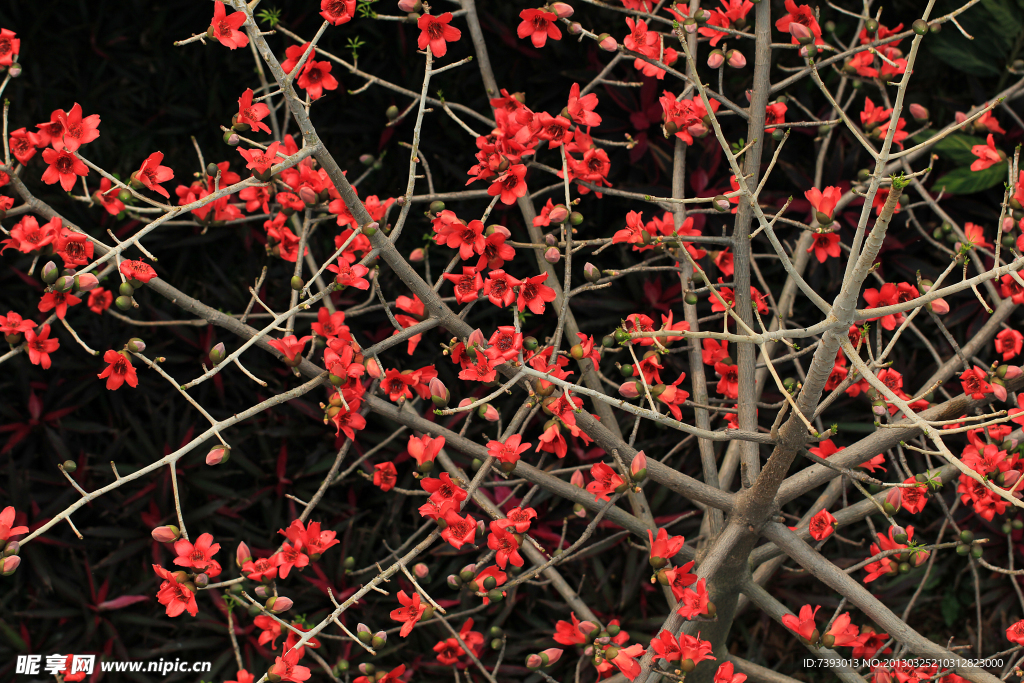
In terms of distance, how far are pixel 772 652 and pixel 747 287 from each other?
4.34 ft

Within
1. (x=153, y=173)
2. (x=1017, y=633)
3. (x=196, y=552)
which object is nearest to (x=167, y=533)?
(x=196, y=552)

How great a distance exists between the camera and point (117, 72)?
2109 mm

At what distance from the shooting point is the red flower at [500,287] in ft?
4.06

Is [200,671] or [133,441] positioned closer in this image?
[200,671]

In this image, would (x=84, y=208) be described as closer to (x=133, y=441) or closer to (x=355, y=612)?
(x=133, y=441)

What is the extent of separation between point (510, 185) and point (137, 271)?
0.76 metres

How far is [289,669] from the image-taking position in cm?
127

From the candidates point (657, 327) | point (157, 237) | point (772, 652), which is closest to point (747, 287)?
point (657, 327)

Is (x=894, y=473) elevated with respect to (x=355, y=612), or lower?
elevated

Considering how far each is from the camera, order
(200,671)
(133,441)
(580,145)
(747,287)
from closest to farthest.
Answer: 1. (580,145)
2. (747,287)
3. (200,671)
4. (133,441)

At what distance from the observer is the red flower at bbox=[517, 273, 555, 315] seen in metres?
1.28

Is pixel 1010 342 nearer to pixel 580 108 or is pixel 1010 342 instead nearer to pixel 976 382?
pixel 976 382

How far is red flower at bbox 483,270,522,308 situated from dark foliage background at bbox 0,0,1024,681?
770 mm

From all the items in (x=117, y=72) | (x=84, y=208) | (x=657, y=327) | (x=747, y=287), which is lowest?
(x=657, y=327)
